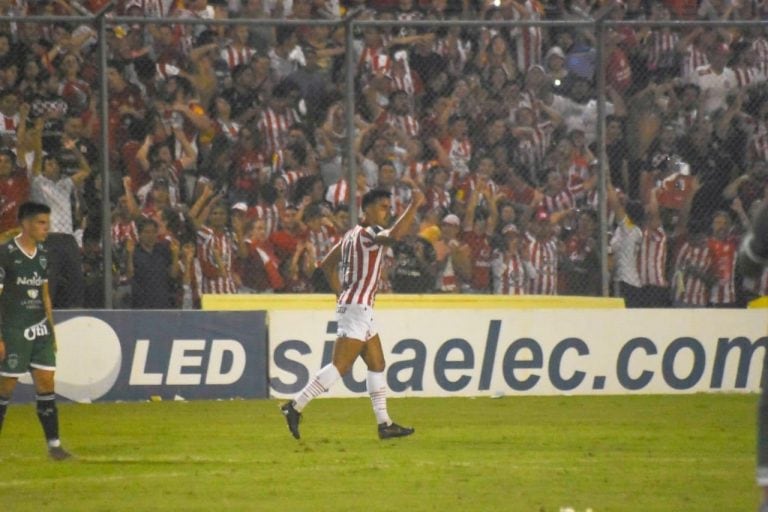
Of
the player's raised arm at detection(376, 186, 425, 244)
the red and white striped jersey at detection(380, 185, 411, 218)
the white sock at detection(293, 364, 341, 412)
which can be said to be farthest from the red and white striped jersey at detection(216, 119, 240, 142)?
the white sock at detection(293, 364, 341, 412)

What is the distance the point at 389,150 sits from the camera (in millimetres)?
18281

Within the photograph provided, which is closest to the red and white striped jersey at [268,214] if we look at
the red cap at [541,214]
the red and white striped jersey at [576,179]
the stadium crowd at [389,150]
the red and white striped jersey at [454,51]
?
the stadium crowd at [389,150]

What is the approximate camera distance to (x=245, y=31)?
18484mm

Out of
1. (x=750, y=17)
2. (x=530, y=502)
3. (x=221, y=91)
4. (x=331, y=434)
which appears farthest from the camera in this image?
(x=750, y=17)

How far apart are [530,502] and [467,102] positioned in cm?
997

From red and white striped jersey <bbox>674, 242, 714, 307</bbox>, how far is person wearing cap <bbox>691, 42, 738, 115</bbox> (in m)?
1.98

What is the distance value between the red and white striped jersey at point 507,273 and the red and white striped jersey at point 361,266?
508cm

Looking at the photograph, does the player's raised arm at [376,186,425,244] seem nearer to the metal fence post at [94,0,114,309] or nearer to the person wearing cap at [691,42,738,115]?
the metal fence post at [94,0,114,309]

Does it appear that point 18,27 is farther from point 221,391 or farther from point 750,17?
point 750,17

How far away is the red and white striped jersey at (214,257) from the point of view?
17547 mm

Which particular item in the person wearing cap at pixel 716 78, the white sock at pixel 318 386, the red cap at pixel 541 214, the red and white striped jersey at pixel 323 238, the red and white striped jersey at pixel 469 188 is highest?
the person wearing cap at pixel 716 78

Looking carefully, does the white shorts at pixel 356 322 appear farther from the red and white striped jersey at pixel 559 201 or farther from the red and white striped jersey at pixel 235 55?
the red and white striped jersey at pixel 235 55

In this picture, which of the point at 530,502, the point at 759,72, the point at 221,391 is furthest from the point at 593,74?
the point at 530,502

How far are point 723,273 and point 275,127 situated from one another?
6.04 meters
